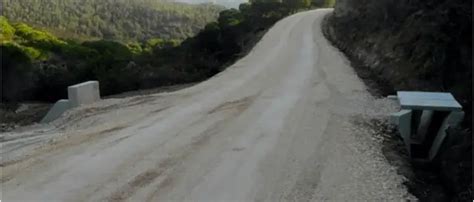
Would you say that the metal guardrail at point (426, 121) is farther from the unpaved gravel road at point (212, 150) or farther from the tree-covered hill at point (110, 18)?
the tree-covered hill at point (110, 18)

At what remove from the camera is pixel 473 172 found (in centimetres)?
774

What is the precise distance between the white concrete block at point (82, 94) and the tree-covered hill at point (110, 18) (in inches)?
2432

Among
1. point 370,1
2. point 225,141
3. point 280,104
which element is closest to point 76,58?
point 370,1

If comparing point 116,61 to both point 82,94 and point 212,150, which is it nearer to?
point 82,94

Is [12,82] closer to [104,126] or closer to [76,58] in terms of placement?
[76,58]

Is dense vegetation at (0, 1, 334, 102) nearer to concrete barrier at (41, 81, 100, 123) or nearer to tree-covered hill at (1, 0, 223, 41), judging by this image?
concrete barrier at (41, 81, 100, 123)

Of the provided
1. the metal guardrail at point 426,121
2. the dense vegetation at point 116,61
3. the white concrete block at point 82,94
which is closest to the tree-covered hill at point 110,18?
the dense vegetation at point 116,61

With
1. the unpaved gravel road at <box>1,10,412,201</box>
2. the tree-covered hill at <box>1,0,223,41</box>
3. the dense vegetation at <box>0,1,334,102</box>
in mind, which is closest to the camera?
the unpaved gravel road at <box>1,10,412,201</box>

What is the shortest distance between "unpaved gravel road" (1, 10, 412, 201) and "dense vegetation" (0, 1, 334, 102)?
9208 millimetres

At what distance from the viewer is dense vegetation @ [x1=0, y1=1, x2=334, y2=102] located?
23125 mm

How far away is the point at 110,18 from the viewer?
93.2 m

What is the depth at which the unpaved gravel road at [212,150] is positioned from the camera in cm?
663

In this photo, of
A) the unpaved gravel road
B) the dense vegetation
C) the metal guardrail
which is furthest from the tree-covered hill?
the metal guardrail

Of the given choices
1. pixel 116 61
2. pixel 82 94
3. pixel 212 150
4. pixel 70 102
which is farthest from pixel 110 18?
pixel 212 150
